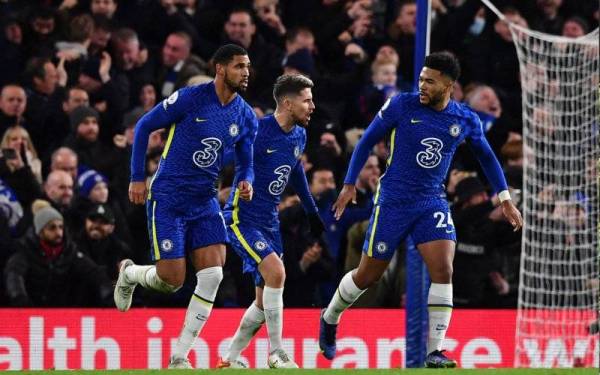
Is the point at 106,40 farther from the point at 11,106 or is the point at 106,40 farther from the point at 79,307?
the point at 79,307

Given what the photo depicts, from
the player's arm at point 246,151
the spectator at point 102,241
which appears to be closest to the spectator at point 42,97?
the spectator at point 102,241

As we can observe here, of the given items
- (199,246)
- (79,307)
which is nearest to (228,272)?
(79,307)

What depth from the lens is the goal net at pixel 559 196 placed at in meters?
13.4

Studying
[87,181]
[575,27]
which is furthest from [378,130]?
[575,27]

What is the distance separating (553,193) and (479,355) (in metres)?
2.44

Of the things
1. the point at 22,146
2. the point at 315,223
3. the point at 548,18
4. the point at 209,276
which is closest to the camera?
the point at 209,276

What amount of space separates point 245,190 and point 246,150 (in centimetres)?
38

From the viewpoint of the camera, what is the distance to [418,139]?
32.2ft

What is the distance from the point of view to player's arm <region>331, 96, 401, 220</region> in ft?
32.3

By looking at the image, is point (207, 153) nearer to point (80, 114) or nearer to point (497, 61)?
point (80, 114)

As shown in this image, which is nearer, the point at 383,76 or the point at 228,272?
the point at 228,272

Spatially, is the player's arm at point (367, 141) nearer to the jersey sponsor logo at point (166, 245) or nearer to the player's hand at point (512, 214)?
the player's hand at point (512, 214)

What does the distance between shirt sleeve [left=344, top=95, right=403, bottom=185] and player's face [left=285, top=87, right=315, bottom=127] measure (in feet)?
3.00

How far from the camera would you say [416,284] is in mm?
11750
